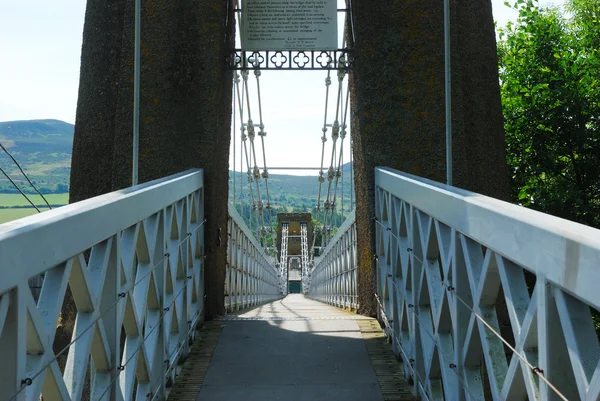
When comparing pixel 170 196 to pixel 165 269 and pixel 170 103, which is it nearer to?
pixel 165 269

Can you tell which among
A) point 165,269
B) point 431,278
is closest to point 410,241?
point 431,278

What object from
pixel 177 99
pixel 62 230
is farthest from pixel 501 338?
pixel 177 99

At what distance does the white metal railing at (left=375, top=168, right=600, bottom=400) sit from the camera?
53.5 inches

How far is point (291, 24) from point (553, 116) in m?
5.91

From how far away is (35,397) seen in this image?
62.9 inches

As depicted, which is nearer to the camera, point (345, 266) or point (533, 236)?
point (533, 236)

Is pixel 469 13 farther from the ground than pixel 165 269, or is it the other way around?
pixel 469 13

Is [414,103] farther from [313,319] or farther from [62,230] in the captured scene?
[62,230]

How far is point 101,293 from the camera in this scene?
2154mm

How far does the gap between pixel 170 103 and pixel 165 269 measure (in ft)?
6.04

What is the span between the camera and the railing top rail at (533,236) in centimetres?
129

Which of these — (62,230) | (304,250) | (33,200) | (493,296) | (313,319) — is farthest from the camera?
(304,250)

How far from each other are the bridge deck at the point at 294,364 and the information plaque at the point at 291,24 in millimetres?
2012

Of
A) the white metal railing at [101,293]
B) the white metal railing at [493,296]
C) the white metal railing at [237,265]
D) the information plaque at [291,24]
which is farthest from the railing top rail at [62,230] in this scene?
the white metal railing at [237,265]
